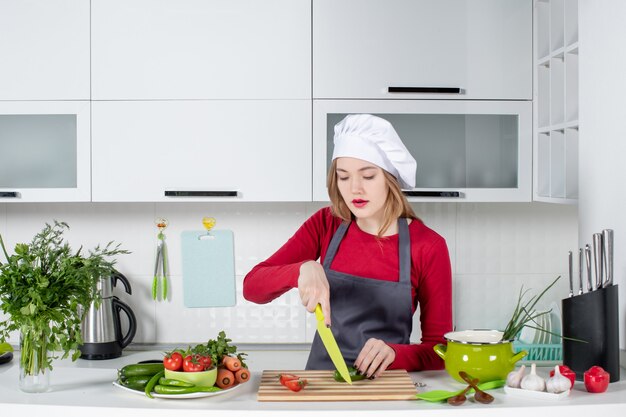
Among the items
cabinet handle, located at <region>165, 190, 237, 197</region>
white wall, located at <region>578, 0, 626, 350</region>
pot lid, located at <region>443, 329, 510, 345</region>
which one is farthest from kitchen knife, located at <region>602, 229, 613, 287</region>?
cabinet handle, located at <region>165, 190, 237, 197</region>

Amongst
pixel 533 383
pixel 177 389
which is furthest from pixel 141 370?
pixel 533 383

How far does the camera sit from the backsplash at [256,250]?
3219 millimetres

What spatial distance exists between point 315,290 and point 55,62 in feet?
5.16

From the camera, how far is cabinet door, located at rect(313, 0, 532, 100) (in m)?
2.83

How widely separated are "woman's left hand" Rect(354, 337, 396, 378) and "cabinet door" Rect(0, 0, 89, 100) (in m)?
1.54

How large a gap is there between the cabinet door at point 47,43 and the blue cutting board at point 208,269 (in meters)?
0.75

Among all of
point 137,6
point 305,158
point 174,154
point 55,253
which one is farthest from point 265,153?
point 55,253

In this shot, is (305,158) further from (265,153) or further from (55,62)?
(55,62)

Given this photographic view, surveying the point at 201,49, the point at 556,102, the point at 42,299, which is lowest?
the point at 42,299

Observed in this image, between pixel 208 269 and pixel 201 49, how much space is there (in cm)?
91

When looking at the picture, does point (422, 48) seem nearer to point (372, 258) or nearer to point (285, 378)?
point (372, 258)

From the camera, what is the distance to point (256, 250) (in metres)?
3.23

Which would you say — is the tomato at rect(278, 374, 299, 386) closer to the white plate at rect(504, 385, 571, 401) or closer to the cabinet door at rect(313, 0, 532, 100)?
the white plate at rect(504, 385, 571, 401)

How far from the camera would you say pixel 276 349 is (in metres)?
3.23
